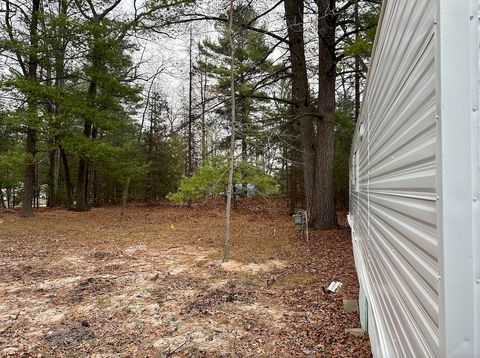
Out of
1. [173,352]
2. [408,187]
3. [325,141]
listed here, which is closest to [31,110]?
[325,141]

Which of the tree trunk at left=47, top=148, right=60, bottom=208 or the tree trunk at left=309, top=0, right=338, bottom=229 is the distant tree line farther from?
the tree trunk at left=47, top=148, right=60, bottom=208

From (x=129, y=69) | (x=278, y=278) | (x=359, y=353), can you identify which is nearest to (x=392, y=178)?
(x=359, y=353)

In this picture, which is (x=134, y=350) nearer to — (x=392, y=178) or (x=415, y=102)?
(x=392, y=178)

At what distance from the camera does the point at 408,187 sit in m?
1.37

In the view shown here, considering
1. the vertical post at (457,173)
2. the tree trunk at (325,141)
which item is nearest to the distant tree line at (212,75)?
the tree trunk at (325,141)

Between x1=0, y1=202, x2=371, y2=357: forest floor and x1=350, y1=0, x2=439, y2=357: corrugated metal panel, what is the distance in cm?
202

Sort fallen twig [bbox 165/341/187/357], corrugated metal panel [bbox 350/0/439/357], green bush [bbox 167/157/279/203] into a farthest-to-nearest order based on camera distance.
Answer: green bush [bbox 167/157/279/203]
fallen twig [bbox 165/341/187/357]
corrugated metal panel [bbox 350/0/439/357]

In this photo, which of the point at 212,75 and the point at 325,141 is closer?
the point at 325,141

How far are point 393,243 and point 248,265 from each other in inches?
210

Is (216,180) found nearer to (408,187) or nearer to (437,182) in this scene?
(408,187)

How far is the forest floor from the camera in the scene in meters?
3.59

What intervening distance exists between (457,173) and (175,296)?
4.75 meters

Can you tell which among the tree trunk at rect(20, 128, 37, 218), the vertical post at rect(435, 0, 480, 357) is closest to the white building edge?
the vertical post at rect(435, 0, 480, 357)

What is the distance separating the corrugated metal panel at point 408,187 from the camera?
1.03m
